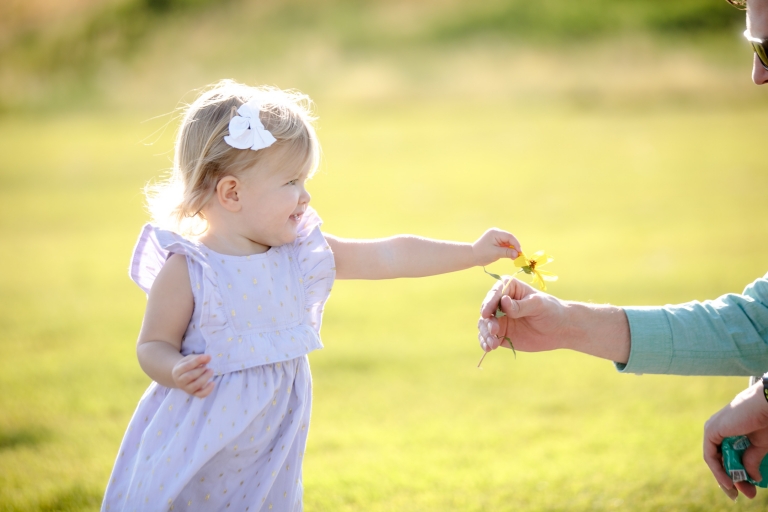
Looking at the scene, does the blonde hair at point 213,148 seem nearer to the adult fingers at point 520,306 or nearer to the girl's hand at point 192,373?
the girl's hand at point 192,373

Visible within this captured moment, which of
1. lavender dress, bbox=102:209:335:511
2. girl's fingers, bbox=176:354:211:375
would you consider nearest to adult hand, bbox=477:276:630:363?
lavender dress, bbox=102:209:335:511

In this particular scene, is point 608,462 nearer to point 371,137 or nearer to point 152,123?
point 371,137

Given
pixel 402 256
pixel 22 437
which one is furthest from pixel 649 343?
pixel 22 437

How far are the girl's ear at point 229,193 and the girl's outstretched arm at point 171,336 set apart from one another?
204 mm

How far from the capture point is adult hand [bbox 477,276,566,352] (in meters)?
2.37

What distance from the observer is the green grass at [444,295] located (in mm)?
3389

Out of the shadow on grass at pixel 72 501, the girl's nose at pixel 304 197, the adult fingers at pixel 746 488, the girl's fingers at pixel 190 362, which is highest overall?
the girl's nose at pixel 304 197

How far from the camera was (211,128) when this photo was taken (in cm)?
222

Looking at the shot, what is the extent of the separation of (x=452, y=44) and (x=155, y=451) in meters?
13.7

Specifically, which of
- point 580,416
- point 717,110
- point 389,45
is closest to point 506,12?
point 389,45

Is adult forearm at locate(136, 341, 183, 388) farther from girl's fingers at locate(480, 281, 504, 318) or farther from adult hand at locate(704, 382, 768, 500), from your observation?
adult hand at locate(704, 382, 768, 500)

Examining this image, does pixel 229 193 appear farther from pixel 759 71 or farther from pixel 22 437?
pixel 22 437

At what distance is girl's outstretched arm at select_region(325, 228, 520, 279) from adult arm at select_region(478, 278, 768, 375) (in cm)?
18

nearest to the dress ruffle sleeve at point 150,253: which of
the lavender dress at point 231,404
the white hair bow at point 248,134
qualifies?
the lavender dress at point 231,404
